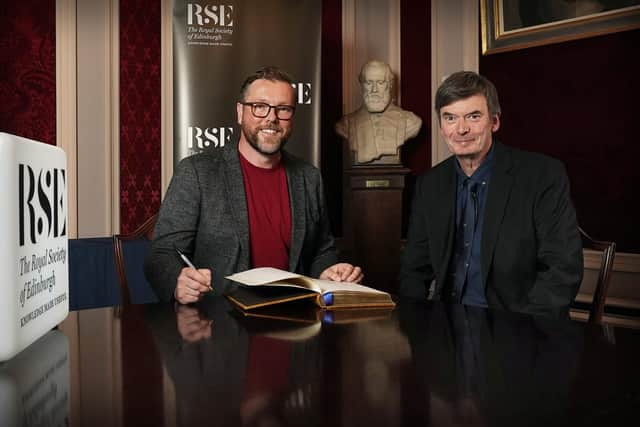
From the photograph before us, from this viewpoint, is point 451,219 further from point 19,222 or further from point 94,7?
point 94,7

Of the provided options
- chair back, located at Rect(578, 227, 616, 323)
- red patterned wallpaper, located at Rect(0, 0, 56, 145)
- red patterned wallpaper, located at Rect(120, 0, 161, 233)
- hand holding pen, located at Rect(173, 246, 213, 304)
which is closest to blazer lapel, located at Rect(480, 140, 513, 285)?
chair back, located at Rect(578, 227, 616, 323)

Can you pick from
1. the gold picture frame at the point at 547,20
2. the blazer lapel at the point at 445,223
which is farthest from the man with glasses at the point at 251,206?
the gold picture frame at the point at 547,20

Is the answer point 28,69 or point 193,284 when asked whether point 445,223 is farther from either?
point 28,69

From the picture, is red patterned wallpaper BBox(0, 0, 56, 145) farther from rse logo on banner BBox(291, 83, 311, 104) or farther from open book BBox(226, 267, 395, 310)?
open book BBox(226, 267, 395, 310)

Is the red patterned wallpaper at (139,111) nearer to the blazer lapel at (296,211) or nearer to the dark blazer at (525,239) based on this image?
the blazer lapel at (296,211)

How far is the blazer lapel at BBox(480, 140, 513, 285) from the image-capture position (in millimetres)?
2271

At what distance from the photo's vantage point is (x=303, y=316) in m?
1.62

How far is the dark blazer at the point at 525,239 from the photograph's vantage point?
7.21 ft

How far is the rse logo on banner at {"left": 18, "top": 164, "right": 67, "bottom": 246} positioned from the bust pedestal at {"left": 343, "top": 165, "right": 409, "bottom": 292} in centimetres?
299

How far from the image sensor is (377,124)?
4.27 m

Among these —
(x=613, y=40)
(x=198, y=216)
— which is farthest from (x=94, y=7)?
(x=613, y=40)

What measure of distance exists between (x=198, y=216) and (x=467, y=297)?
3.15 ft

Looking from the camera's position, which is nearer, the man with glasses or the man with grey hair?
the man with grey hair

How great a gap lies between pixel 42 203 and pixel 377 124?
324 cm
